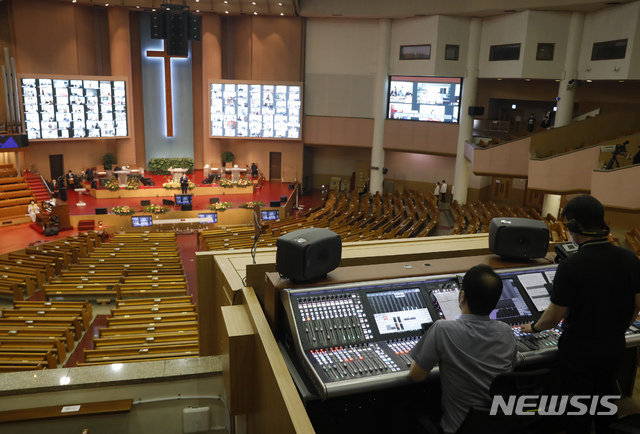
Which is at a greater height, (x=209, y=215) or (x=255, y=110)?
(x=255, y=110)

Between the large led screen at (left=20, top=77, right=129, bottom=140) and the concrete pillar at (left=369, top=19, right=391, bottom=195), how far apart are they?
9502 mm

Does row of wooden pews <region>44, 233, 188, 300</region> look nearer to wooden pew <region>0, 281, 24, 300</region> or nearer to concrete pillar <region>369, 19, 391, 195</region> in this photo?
wooden pew <region>0, 281, 24, 300</region>

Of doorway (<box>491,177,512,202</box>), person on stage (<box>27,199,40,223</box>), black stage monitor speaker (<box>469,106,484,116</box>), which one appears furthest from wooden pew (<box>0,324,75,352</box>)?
doorway (<box>491,177,512,202</box>)

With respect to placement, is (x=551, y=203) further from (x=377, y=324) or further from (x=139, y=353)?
(x=377, y=324)

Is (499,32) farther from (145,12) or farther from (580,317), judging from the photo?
(580,317)

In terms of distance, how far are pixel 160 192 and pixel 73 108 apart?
4.44 meters

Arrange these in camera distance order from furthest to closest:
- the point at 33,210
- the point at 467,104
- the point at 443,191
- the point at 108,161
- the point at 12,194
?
the point at 108,161 < the point at 443,191 < the point at 467,104 < the point at 12,194 < the point at 33,210

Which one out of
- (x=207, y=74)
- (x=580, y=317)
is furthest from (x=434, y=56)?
(x=580, y=317)

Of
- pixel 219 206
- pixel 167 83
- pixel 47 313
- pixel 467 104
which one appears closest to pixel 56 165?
pixel 167 83

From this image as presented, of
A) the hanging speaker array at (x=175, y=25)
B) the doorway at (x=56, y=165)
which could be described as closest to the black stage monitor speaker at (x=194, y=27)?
the hanging speaker array at (x=175, y=25)

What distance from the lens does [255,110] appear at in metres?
20.3

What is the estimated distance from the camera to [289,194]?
63.2 ft

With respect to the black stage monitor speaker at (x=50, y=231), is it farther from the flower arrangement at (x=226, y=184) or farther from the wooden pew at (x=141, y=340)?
the wooden pew at (x=141, y=340)

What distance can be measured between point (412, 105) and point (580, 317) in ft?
57.1
